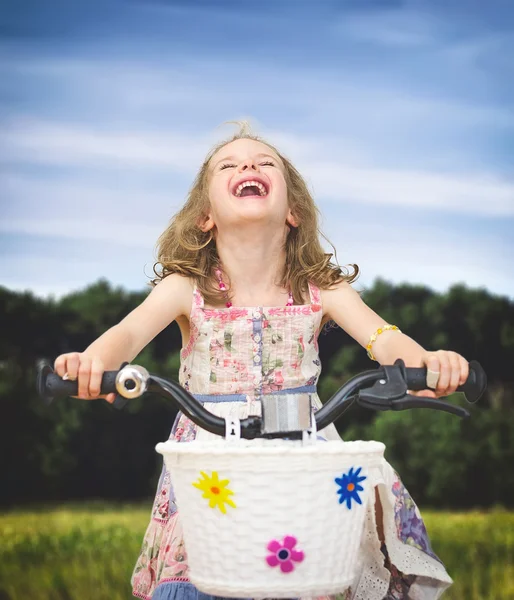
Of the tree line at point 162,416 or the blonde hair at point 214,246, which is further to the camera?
the tree line at point 162,416

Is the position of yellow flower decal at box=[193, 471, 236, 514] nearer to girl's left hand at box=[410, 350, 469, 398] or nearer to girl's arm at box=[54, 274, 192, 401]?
girl's arm at box=[54, 274, 192, 401]

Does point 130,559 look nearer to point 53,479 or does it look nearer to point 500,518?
point 53,479

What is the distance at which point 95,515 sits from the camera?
15.4 ft

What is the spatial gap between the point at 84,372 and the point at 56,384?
6 centimetres

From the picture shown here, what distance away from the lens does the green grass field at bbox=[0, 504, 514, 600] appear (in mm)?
4059

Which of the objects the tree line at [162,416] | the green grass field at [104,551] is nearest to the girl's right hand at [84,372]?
the green grass field at [104,551]

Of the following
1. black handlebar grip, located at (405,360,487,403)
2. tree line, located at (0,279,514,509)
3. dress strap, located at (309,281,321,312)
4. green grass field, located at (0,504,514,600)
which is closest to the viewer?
black handlebar grip, located at (405,360,487,403)

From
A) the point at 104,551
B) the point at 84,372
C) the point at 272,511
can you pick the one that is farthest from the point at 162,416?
the point at 272,511

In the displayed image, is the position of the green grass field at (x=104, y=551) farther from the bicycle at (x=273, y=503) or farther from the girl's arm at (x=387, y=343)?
the bicycle at (x=273, y=503)

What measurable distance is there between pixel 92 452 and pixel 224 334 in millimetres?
2489

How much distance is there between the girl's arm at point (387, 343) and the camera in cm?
186

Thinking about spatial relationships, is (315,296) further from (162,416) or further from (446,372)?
(162,416)

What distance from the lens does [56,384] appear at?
5.70ft

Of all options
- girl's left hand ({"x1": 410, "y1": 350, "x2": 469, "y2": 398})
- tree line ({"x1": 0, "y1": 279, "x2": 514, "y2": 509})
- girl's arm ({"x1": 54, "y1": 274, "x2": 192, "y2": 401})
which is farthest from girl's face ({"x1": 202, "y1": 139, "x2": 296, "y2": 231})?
tree line ({"x1": 0, "y1": 279, "x2": 514, "y2": 509})
